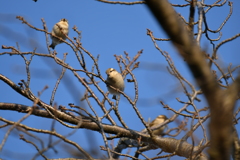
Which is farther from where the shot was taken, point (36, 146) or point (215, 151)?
point (36, 146)

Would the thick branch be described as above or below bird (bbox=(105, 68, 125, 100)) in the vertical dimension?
below

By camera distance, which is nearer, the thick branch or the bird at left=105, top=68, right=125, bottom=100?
the thick branch

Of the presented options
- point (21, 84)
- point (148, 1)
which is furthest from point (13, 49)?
point (148, 1)

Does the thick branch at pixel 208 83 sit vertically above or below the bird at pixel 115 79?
below

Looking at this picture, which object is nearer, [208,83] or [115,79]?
[208,83]

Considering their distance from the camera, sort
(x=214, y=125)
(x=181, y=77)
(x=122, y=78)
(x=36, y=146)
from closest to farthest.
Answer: (x=214, y=125), (x=36, y=146), (x=181, y=77), (x=122, y=78)

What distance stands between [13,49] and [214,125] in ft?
13.2

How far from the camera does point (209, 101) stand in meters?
0.99

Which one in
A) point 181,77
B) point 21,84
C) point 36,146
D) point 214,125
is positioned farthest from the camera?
point 21,84

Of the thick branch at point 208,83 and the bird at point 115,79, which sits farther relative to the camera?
the bird at point 115,79

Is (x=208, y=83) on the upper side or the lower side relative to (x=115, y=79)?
lower

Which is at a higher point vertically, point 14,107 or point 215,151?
point 14,107

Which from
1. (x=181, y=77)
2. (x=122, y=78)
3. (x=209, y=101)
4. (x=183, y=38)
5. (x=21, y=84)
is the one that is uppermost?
(x=122, y=78)

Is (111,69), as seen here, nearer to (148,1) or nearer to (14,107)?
(14,107)
